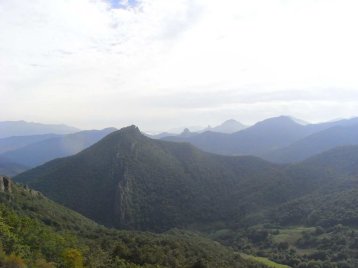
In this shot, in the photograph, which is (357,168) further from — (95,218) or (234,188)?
(95,218)

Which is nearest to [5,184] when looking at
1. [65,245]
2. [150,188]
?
[65,245]

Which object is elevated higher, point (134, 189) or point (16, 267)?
point (16, 267)

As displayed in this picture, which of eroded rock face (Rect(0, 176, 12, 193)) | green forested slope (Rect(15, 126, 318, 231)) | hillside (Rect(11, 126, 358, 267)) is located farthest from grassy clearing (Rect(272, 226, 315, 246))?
eroded rock face (Rect(0, 176, 12, 193))

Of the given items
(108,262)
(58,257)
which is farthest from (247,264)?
(58,257)

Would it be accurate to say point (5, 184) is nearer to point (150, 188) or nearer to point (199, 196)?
point (150, 188)

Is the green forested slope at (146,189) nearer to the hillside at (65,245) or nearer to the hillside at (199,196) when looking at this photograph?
the hillside at (199,196)

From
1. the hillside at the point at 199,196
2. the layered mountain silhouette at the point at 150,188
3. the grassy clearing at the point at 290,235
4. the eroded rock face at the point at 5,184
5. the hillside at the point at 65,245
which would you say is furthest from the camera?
the layered mountain silhouette at the point at 150,188

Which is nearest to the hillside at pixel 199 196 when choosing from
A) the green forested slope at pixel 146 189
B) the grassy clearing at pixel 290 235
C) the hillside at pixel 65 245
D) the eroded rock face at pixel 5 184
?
the grassy clearing at pixel 290 235

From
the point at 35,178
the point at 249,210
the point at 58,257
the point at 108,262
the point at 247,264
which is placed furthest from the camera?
the point at 35,178
